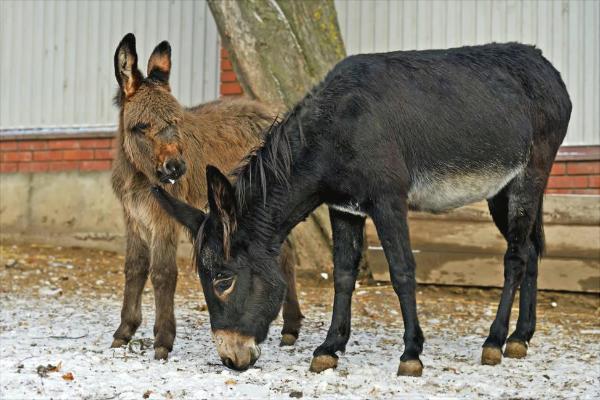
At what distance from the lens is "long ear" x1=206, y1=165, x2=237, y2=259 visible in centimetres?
457

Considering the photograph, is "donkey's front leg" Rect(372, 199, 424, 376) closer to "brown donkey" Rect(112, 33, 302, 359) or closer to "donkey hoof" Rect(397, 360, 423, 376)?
"donkey hoof" Rect(397, 360, 423, 376)

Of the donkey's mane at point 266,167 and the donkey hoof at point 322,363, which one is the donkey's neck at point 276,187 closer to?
the donkey's mane at point 266,167

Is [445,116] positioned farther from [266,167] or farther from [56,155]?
[56,155]

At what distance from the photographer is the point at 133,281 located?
571 cm

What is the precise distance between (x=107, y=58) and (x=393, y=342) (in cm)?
677

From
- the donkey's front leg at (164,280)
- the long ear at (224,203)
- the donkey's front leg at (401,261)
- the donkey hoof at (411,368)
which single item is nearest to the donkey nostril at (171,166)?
the donkey's front leg at (164,280)

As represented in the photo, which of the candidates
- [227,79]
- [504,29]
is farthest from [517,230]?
[227,79]

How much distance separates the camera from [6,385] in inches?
179

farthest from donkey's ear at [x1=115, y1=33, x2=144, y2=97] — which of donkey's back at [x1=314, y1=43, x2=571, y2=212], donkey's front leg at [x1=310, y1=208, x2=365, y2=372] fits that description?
donkey's front leg at [x1=310, y1=208, x2=365, y2=372]

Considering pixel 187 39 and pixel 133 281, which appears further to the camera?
pixel 187 39

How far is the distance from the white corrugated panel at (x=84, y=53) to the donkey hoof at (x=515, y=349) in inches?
237

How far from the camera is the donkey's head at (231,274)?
4586mm

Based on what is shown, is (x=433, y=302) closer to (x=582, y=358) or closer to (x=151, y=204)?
(x=582, y=358)

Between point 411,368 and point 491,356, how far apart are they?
702 millimetres
